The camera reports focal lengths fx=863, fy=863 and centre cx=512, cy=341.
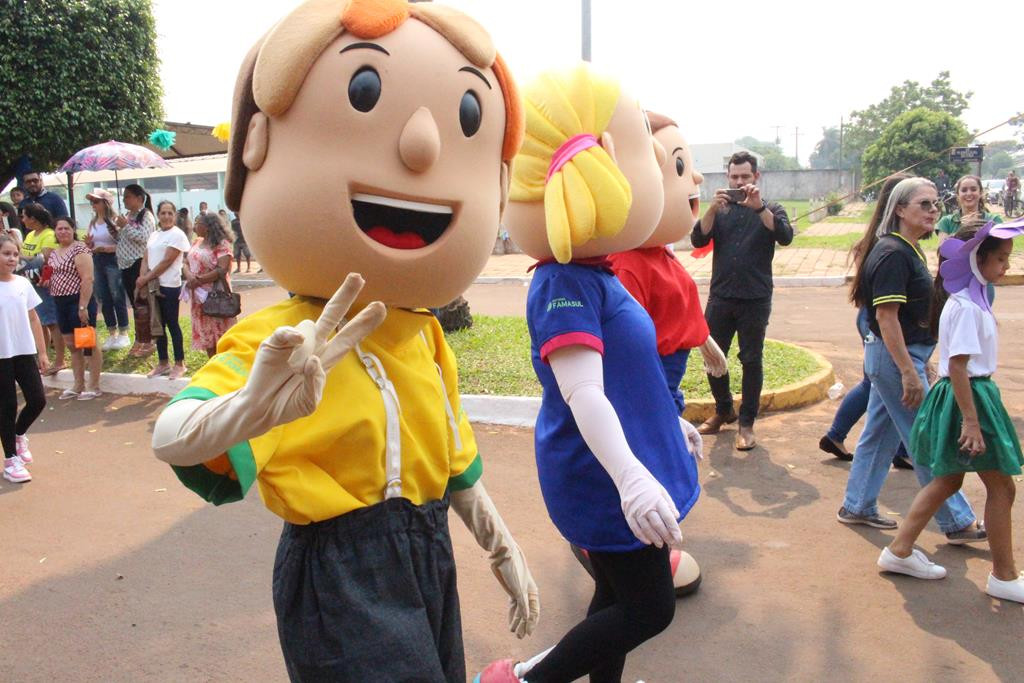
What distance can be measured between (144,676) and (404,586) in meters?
1.86

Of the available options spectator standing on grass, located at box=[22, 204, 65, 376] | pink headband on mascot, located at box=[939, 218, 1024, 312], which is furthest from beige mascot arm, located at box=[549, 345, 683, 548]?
spectator standing on grass, located at box=[22, 204, 65, 376]

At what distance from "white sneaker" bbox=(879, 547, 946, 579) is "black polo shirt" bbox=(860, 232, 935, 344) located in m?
1.01

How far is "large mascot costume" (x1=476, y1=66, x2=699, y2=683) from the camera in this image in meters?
2.36

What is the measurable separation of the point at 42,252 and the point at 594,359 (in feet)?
26.1

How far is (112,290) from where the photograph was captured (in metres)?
9.52

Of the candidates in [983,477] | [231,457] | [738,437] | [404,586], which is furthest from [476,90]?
[738,437]

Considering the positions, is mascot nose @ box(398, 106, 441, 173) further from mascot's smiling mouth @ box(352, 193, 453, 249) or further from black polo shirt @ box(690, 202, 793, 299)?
black polo shirt @ box(690, 202, 793, 299)

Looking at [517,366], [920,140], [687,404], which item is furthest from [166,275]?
[920,140]

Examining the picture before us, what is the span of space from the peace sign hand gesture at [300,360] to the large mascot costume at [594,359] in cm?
80

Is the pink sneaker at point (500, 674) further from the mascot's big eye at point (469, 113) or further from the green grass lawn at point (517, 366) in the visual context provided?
the green grass lawn at point (517, 366)

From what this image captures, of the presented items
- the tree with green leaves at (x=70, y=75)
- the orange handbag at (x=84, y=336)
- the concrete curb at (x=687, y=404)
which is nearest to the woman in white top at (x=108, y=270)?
the orange handbag at (x=84, y=336)

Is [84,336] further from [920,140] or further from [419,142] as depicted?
[920,140]

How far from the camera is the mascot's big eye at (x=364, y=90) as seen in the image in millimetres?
1829

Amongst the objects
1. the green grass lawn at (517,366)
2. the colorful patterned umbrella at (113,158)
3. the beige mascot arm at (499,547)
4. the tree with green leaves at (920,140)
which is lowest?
the green grass lawn at (517,366)
